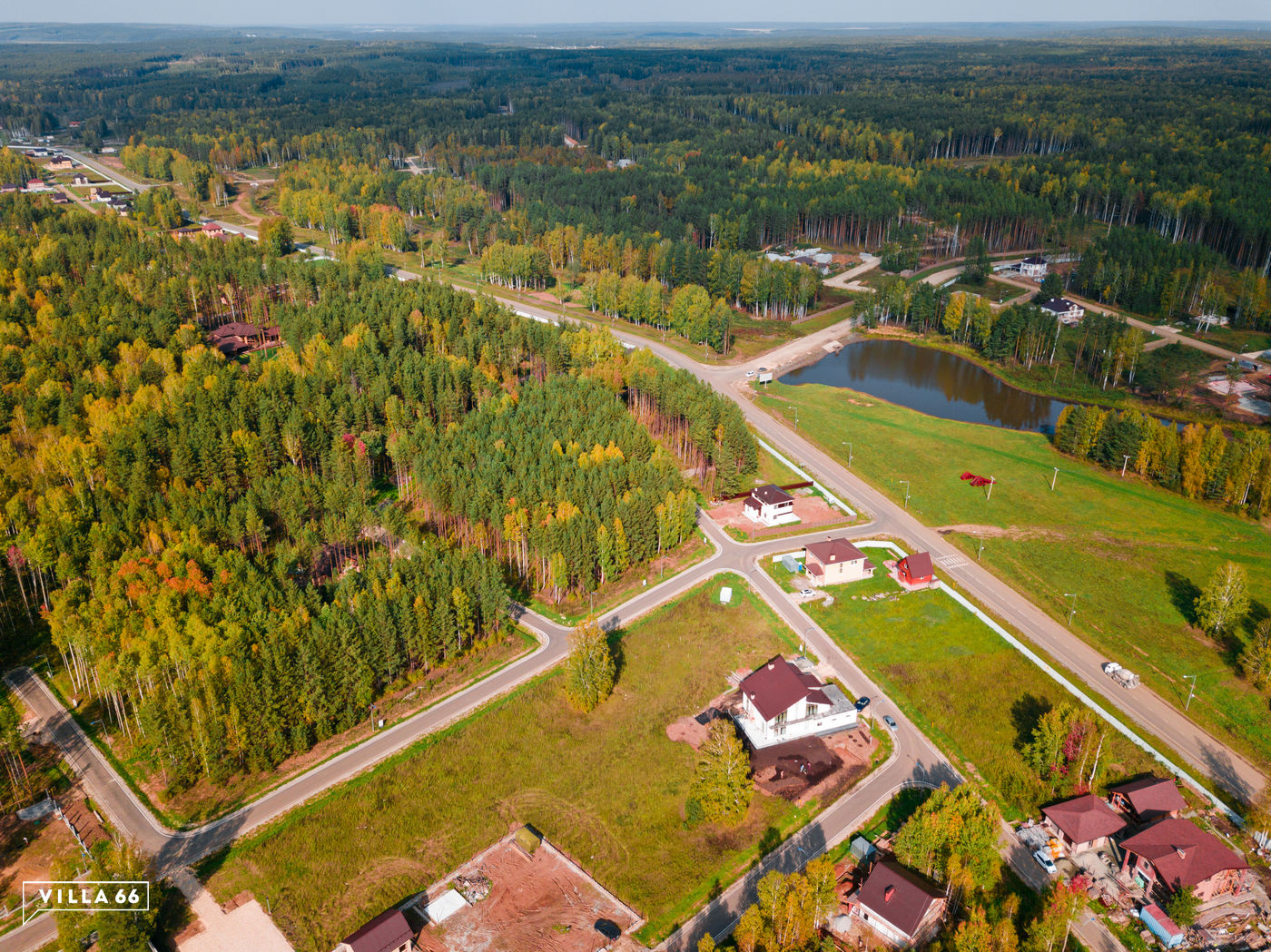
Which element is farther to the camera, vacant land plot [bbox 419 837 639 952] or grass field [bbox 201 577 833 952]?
grass field [bbox 201 577 833 952]

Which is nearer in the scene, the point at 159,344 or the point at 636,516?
the point at 636,516

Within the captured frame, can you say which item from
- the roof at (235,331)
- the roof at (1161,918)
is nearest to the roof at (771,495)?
the roof at (1161,918)

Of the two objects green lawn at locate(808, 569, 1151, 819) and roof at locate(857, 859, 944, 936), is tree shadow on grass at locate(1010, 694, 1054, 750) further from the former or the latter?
roof at locate(857, 859, 944, 936)

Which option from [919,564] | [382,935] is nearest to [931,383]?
[919,564]

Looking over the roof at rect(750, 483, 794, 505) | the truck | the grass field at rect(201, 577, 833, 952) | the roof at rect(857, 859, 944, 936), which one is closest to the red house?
the roof at rect(750, 483, 794, 505)

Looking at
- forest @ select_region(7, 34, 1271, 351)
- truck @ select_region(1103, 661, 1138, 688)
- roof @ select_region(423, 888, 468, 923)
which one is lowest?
roof @ select_region(423, 888, 468, 923)

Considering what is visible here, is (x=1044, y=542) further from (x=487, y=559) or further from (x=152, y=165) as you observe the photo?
(x=152, y=165)

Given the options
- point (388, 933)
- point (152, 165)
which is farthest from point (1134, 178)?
point (152, 165)
